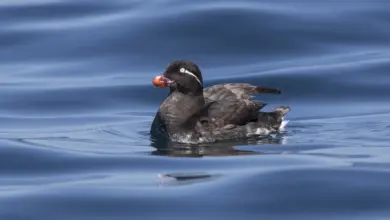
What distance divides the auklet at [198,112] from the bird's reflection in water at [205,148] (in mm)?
143

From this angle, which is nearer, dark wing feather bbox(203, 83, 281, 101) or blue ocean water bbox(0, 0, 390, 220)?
blue ocean water bbox(0, 0, 390, 220)

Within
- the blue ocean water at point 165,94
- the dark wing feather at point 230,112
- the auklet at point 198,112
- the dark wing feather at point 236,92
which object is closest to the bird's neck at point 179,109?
the auklet at point 198,112

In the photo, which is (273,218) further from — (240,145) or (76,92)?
(76,92)

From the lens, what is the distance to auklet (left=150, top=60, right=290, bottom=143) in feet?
59.2

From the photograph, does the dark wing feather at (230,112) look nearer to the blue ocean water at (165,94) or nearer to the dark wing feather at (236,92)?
the dark wing feather at (236,92)

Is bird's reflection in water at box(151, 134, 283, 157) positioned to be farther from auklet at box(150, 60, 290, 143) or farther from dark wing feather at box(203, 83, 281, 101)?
dark wing feather at box(203, 83, 281, 101)

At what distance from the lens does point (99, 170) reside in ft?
52.2

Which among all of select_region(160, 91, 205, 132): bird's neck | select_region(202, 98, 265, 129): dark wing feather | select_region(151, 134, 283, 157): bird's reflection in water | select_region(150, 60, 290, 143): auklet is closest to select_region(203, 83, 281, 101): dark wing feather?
select_region(150, 60, 290, 143): auklet

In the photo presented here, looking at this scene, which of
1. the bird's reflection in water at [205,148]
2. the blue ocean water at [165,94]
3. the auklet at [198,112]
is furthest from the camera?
the auklet at [198,112]

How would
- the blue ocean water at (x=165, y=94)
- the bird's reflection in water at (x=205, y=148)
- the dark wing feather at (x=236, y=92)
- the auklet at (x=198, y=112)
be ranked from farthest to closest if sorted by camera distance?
the dark wing feather at (x=236, y=92) → the auklet at (x=198, y=112) → the bird's reflection in water at (x=205, y=148) → the blue ocean water at (x=165, y=94)

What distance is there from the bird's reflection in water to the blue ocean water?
0.11ft

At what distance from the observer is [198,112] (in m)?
18.2

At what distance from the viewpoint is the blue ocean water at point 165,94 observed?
1406 centimetres

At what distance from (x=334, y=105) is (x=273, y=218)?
8254 millimetres
